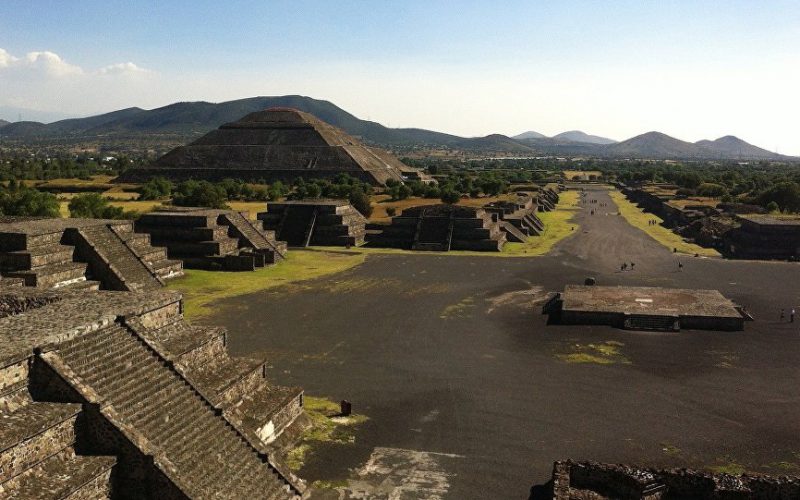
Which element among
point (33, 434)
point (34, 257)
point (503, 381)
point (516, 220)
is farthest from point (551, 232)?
point (33, 434)

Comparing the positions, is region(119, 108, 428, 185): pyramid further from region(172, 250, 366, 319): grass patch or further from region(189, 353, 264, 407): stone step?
region(189, 353, 264, 407): stone step

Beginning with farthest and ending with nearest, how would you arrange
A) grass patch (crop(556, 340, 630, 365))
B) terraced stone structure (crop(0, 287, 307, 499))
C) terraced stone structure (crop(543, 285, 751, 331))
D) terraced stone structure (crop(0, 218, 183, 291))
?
1. terraced stone structure (crop(0, 218, 183, 291))
2. terraced stone structure (crop(543, 285, 751, 331))
3. grass patch (crop(556, 340, 630, 365))
4. terraced stone structure (crop(0, 287, 307, 499))

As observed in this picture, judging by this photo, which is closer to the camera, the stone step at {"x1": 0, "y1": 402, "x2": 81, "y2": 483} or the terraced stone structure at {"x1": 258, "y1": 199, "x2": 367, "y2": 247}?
the stone step at {"x1": 0, "y1": 402, "x2": 81, "y2": 483}

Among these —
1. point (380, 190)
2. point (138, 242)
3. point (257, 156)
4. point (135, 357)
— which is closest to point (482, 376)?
point (135, 357)

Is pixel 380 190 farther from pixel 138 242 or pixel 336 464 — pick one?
pixel 336 464

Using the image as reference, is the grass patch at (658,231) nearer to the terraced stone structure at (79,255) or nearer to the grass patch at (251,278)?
the grass patch at (251,278)

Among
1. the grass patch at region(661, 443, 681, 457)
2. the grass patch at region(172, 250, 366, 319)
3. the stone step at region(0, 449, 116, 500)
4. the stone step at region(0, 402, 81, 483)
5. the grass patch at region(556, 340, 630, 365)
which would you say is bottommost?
the grass patch at region(172, 250, 366, 319)

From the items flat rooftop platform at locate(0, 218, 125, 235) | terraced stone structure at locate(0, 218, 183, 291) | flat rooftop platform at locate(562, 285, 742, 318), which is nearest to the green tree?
terraced stone structure at locate(0, 218, 183, 291)
